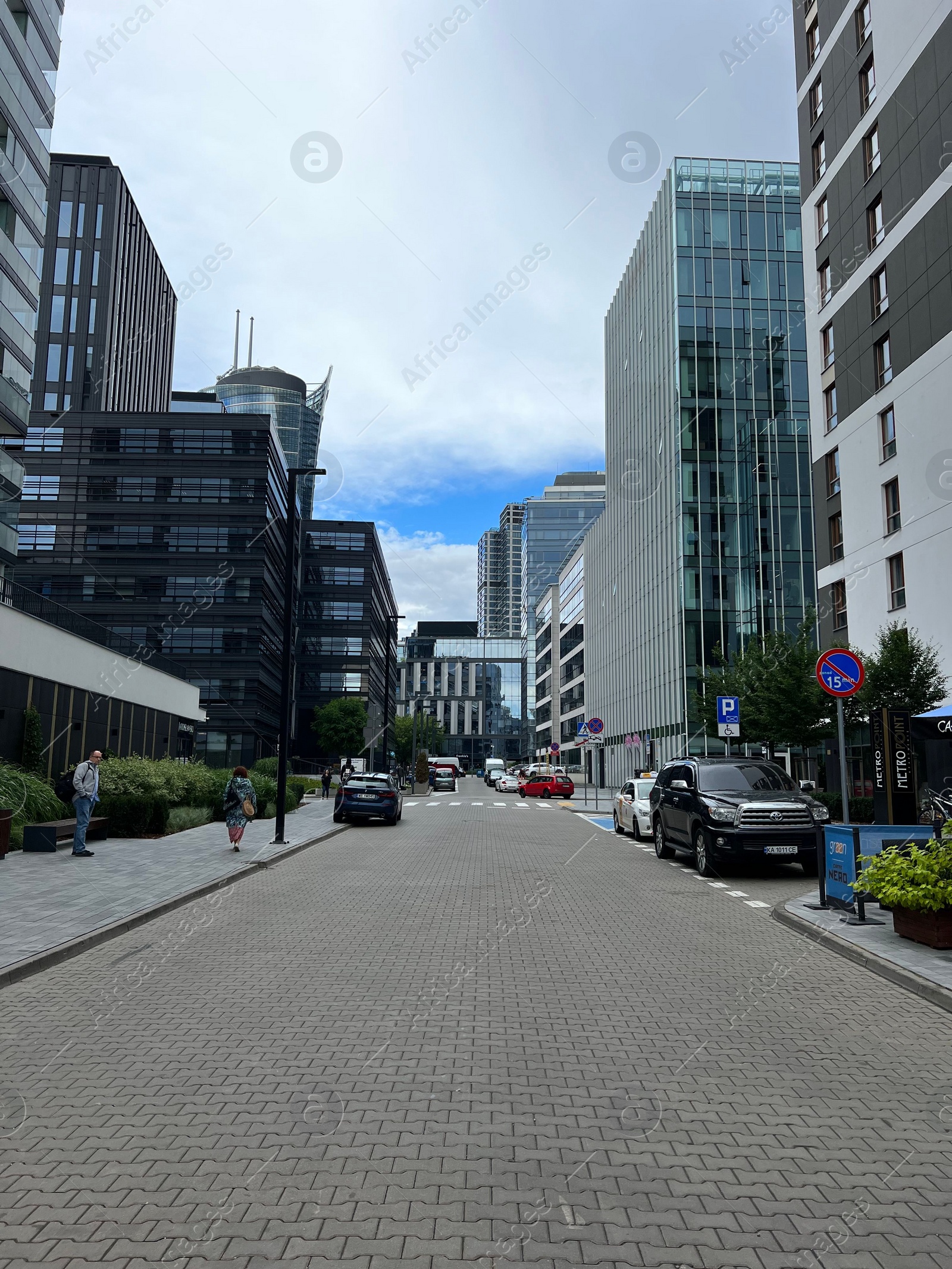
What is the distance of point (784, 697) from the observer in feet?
89.2

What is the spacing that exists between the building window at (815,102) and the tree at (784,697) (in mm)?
20057

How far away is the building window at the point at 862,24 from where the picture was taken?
104 ft

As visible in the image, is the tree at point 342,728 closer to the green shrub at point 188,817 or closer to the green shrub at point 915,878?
the green shrub at point 188,817

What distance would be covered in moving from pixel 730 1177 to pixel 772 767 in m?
13.0

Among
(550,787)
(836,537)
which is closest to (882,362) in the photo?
(836,537)

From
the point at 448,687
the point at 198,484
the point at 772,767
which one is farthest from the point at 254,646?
the point at 448,687

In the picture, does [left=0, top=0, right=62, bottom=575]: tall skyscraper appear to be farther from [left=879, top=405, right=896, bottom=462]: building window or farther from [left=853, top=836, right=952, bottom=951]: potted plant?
[left=853, top=836, right=952, bottom=951]: potted plant

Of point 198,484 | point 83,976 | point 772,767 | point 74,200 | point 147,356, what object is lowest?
point 83,976

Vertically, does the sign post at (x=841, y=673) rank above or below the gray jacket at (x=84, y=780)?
above

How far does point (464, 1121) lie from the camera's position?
4590 mm

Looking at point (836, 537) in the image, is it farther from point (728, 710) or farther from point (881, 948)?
point (881, 948)

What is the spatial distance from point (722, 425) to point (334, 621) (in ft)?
216

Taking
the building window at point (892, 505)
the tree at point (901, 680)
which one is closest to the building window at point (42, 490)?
the building window at point (892, 505)

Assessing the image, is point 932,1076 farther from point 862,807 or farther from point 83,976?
point 862,807
